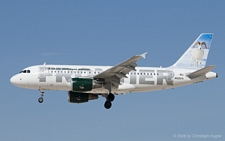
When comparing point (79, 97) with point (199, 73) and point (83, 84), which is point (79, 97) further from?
point (199, 73)

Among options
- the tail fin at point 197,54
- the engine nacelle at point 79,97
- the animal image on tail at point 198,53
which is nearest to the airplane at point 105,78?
the engine nacelle at point 79,97

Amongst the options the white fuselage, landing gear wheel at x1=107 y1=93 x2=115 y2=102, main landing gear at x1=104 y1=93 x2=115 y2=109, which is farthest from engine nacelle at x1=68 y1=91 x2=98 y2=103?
landing gear wheel at x1=107 y1=93 x2=115 y2=102

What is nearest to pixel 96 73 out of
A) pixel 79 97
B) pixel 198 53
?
pixel 79 97

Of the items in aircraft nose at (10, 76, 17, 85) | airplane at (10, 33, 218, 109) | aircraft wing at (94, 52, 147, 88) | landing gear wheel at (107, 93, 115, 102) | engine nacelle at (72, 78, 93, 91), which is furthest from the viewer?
landing gear wheel at (107, 93, 115, 102)

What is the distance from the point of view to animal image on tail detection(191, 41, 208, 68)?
211 feet

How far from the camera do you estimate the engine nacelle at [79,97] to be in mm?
61156

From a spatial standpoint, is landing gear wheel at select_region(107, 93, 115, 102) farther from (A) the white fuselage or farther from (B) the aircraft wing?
(B) the aircraft wing

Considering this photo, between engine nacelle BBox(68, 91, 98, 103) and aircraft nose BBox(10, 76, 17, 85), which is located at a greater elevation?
→ aircraft nose BBox(10, 76, 17, 85)

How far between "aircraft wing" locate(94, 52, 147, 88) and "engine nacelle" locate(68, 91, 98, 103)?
3.99 m

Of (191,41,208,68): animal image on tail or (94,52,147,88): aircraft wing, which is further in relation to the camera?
(191,41,208,68): animal image on tail

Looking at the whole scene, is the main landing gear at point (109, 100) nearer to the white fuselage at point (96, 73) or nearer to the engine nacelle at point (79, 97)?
the white fuselage at point (96, 73)

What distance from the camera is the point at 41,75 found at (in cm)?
5822

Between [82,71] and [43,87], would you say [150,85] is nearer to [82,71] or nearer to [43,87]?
[82,71]

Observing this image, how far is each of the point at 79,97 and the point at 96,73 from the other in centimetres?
377
